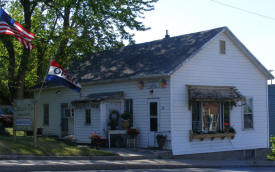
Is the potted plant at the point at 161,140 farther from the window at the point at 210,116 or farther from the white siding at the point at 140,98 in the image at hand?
the window at the point at 210,116

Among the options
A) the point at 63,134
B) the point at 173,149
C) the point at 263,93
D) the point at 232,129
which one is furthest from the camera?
the point at 63,134

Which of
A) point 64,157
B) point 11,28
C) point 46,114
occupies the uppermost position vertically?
point 11,28

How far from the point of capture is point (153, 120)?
19516 mm

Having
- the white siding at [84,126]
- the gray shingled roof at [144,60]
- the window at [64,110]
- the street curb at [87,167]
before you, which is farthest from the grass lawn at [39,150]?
the window at [64,110]

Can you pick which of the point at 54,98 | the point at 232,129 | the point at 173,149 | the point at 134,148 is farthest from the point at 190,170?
the point at 54,98

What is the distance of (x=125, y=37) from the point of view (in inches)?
1281

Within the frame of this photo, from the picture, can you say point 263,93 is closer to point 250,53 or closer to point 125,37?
point 250,53

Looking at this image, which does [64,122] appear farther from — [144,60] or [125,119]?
[144,60]

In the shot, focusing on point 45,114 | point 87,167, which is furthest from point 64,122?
point 87,167

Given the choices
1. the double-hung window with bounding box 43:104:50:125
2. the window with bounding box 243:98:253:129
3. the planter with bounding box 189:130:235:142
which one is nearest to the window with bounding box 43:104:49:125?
the double-hung window with bounding box 43:104:50:125

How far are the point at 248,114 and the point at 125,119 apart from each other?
6.96 metres

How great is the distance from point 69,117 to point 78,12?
8.37 metres

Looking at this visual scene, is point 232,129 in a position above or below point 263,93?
below

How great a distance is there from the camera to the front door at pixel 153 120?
19281mm
